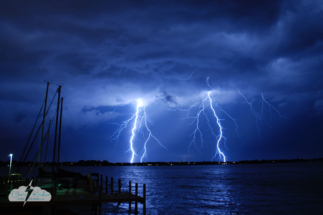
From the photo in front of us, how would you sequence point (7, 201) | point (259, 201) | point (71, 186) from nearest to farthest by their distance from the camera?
1. point (7, 201)
2. point (71, 186)
3. point (259, 201)

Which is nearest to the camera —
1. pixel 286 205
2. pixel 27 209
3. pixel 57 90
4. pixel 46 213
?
pixel 27 209

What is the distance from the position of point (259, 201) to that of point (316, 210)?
665 centimetres

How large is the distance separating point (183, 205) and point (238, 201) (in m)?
6.83

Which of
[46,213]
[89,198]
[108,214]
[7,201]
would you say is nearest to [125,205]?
[108,214]

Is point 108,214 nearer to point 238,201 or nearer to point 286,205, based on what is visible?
point 238,201

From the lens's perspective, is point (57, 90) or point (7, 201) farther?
point (57, 90)

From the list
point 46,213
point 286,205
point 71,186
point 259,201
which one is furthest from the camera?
point 259,201

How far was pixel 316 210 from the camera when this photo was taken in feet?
75.4

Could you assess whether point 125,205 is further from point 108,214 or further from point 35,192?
point 35,192

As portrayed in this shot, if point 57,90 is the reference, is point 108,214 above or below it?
below

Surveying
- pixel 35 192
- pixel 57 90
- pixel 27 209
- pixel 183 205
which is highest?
pixel 57 90

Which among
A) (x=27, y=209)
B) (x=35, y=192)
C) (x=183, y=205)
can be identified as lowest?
(x=183, y=205)

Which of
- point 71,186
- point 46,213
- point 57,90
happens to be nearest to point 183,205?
point 71,186

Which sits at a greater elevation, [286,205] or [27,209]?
[27,209]
